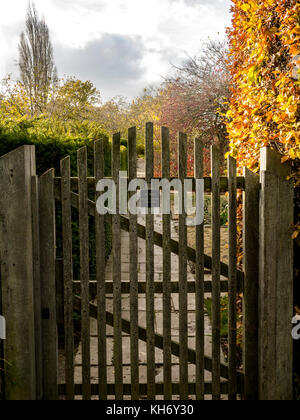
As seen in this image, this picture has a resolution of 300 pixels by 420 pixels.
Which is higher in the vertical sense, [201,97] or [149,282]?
[201,97]

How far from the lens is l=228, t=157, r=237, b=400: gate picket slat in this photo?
8.86ft

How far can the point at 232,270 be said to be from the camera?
275cm

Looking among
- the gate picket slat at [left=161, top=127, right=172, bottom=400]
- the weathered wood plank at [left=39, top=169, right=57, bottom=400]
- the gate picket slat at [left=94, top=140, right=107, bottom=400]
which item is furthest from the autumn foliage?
the weathered wood plank at [left=39, top=169, right=57, bottom=400]

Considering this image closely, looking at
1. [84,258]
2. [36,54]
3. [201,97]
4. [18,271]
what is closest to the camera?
[18,271]

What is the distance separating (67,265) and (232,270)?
1.14 metres

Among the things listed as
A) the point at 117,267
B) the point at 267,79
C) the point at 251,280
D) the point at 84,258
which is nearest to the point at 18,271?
the point at 84,258

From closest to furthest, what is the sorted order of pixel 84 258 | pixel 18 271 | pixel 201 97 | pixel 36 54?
pixel 18 271
pixel 84 258
pixel 201 97
pixel 36 54

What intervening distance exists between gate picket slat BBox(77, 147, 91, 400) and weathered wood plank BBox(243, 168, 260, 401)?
1.09 meters

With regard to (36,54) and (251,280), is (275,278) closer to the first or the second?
(251,280)

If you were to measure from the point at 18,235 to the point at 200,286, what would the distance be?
Result: 1282mm

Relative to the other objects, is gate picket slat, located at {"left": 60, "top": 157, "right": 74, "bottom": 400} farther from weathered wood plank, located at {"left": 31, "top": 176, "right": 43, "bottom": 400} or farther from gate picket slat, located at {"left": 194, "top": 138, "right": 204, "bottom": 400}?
gate picket slat, located at {"left": 194, "top": 138, "right": 204, "bottom": 400}

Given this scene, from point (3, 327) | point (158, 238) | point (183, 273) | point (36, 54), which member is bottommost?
point (3, 327)
